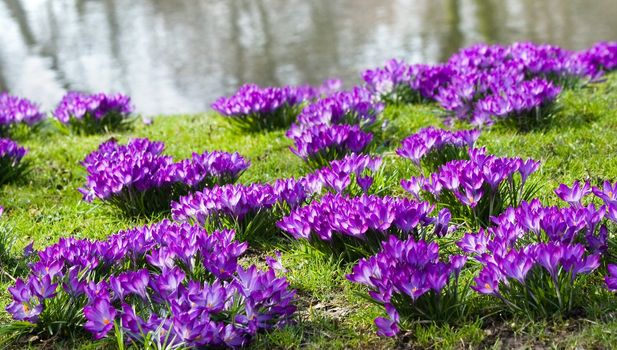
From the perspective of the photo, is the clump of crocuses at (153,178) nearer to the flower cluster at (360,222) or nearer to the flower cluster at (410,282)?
the flower cluster at (360,222)

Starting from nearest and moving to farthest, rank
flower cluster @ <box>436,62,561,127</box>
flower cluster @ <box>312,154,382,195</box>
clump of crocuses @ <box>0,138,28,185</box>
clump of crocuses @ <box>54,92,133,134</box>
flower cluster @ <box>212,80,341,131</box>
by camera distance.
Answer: flower cluster @ <box>312,154,382,195</box>
clump of crocuses @ <box>0,138,28,185</box>
flower cluster @ <box>436,62,561,127</box>
flower cluster @ <box>212,80,341,131</box>
clump of crocuses @ <box>54,92,133,134</box>

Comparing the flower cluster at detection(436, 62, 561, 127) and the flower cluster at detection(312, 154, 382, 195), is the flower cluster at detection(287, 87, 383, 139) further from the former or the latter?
the flower cluster at detection(312, 154, 382, 195)

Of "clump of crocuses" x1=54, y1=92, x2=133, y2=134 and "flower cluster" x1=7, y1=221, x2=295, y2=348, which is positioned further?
"clump of crocuses" x1=54, y1=92, x2=133, y2=134

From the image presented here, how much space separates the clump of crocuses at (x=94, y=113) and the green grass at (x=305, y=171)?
22 centimetres

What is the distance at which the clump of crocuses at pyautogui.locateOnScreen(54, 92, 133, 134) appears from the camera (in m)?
8.21

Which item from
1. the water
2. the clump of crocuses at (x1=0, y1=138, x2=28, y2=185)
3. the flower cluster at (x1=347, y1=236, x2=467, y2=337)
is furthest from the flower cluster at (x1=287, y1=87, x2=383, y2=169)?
the water

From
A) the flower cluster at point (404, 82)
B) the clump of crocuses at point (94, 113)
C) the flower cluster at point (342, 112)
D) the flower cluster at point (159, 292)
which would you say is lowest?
the clump of crocuses at point (94, 113)

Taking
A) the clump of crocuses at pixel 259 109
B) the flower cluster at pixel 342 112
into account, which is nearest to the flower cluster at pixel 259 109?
the clump of crocuses at pixel 259 109

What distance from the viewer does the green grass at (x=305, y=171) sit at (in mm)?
3084

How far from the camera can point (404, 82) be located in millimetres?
7957

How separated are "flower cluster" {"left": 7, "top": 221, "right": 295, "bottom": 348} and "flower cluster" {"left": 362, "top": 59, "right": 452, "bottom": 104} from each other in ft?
15.0

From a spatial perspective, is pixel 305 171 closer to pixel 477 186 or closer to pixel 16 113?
pixel 477 186

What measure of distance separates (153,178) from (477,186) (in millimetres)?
2350

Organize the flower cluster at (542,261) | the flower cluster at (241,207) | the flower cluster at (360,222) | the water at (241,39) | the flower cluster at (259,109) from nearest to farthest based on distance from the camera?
1. the flower cluster at (542,261)
2. the flower cluster at (360,222)
3. the flower cluster at (241,207)
4. the flower cluster at (259,109)
5. the water at (241,39)
